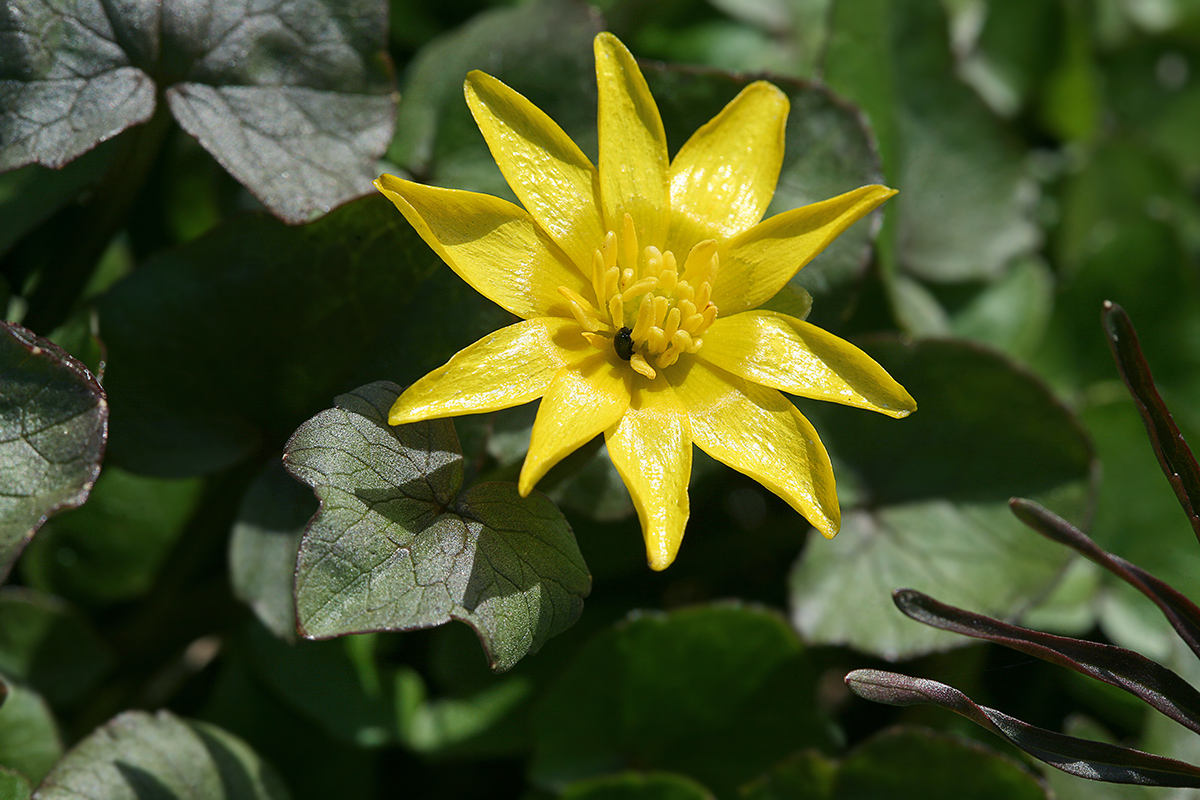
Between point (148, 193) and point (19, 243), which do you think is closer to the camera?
point (19, 243)

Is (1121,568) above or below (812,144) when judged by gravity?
below

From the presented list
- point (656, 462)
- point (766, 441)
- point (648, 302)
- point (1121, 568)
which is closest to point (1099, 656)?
point (1121, 568)

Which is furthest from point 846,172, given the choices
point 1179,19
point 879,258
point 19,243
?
point 1179,19

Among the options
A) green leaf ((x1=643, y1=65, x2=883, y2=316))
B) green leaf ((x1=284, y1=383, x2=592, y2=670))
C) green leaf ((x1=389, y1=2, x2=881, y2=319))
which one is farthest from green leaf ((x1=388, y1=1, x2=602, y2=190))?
green leaf ((x1=284, y1=383, x2=592, y2=670))

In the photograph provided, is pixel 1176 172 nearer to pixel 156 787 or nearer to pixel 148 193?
pixel 148 193

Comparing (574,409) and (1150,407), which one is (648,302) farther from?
(1150,407)

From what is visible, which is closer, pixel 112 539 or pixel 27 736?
pixel 27 736

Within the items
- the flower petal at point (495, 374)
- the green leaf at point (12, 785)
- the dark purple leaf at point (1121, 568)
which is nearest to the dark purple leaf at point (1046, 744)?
the dark purple leaf at point (1121, 568)

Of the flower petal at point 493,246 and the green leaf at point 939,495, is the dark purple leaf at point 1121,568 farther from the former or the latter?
the flower petal at point 493,246
